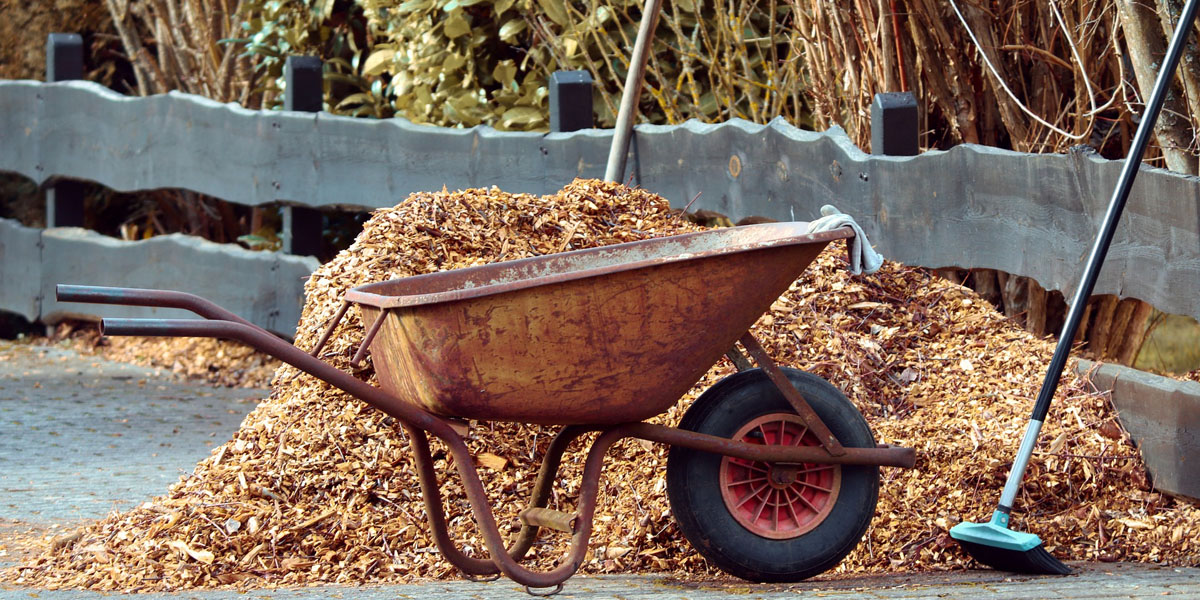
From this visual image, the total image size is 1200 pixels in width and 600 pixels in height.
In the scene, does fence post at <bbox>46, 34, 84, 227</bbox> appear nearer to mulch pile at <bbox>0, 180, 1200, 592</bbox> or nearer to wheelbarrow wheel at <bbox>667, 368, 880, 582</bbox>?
mulch pile at <bbox>0, 180, 1200, 592</bbox>

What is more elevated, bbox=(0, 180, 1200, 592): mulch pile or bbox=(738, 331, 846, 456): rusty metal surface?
bbox=(738, 331, 846, 456): rusty metal surface

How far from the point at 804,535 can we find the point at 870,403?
1022mm

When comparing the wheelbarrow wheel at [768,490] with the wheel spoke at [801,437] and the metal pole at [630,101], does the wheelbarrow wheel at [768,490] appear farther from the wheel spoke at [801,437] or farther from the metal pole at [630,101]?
the metal pole at [630,101]

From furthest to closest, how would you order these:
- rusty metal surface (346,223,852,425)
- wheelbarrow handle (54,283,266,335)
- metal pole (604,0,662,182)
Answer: metal pole (604,0,662,182)
rusty metal surface (346,223,852,425)
wheelbarrow handle (54,283,266,335)

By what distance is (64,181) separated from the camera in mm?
8586

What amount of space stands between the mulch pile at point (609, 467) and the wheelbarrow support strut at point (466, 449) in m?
0.28

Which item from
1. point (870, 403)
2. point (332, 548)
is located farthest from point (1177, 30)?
point (332, 548)

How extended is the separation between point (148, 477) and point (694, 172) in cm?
237

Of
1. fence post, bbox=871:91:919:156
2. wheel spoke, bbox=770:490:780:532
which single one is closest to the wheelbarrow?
wheel spoke, bbox=770:490:780:532

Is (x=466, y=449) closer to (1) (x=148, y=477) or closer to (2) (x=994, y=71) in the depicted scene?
(1) (x=148, y=477)

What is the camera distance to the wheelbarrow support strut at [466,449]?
3074 mm

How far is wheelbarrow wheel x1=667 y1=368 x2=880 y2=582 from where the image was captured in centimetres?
354

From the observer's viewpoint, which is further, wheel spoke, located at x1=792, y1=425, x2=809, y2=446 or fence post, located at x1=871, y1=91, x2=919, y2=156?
fence post, located at x1=871, y1=91, x2=919, y2=156

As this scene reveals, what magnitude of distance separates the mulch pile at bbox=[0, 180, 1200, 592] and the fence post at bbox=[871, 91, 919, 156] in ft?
1.52
